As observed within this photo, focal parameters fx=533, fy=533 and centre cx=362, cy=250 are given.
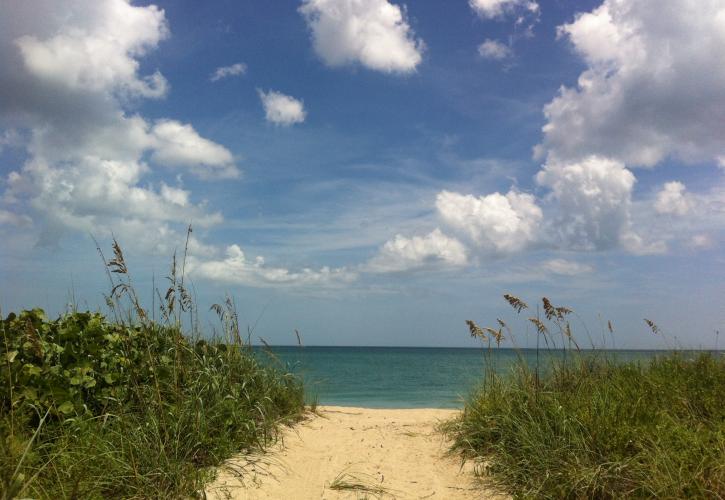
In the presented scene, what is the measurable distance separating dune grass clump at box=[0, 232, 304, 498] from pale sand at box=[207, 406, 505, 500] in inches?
12.6

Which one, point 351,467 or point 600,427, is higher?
point 600,427

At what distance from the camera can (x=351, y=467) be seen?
22.0 feet

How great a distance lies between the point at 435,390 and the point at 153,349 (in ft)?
56.4

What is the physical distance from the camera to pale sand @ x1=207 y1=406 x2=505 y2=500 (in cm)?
578

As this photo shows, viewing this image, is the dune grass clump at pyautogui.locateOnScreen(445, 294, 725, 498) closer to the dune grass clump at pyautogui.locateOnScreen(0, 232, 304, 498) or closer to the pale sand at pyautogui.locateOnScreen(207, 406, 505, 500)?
the pale sand at pyautogui.locateOnScreen(207, 406, 505, 500)

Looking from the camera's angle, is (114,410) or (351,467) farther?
(351,467)

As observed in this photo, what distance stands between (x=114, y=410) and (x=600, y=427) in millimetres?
5257

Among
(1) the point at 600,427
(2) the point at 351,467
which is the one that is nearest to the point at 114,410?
(2) the point at 351,467

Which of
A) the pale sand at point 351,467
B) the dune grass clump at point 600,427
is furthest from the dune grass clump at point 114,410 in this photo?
the dune grass clump at point 600,427

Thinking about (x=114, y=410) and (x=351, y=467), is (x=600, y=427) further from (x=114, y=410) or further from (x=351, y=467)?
(x=114, y=410)

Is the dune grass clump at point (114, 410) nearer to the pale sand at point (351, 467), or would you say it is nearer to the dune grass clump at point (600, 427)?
the pale sand at point (351, 467)

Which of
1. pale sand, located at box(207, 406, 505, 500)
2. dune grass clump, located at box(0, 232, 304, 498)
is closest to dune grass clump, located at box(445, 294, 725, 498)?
pale sand, located at box(207, 406, 505, 500)

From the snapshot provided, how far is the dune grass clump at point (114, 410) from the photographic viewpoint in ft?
15.8

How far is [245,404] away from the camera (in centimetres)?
711
